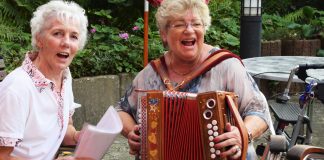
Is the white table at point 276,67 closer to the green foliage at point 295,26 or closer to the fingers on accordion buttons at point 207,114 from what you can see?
the fingers on accordion buttons at point 207,114

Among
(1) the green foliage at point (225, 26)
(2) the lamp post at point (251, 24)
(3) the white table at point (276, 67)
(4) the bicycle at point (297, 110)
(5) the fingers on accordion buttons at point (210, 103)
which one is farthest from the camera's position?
(1) the green foliage at point (225, 26)

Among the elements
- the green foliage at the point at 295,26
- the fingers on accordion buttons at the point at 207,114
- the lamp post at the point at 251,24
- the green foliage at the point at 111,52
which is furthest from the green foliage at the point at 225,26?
the fingers on accordion buttons at the point at 207,114

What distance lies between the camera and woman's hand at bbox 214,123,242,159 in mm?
2482

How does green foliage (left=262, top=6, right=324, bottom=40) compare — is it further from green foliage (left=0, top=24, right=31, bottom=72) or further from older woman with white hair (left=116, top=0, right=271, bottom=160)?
older woman with white hair (left=116, top=0, right=271, bottom=160)

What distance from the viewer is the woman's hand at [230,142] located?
2482 millimetres

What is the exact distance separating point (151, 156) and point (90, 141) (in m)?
0.29

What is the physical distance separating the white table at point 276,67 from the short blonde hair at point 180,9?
127cm

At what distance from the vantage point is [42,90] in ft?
9.00

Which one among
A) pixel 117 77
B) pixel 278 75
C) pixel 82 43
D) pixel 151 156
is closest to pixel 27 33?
pixel 117 77

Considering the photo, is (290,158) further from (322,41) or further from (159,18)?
(322,41)

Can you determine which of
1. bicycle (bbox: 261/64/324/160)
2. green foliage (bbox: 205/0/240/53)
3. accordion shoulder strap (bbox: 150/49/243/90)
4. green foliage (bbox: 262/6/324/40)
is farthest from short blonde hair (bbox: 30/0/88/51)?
green foliage (bbox: 262/6/324/40)

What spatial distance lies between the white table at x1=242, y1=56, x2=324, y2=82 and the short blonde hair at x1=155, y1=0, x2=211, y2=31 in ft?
4.16

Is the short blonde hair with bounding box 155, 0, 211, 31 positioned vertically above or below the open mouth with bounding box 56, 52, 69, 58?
above

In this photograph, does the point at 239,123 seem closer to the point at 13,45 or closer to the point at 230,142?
the point at 230,142
